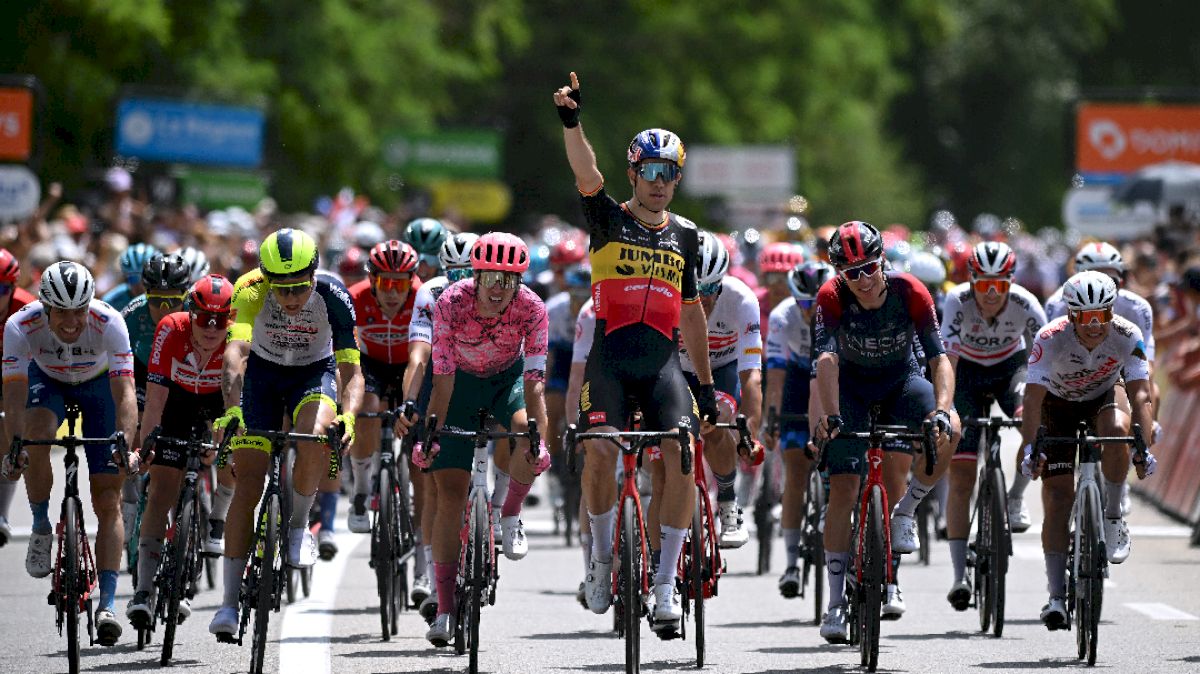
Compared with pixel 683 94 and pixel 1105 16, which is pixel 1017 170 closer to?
pixel 1105 16

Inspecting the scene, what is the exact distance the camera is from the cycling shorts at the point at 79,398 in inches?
495

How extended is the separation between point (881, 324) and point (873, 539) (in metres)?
1.11

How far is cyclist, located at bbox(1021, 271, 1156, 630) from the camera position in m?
12.6

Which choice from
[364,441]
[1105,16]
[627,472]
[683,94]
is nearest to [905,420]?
[627,472]

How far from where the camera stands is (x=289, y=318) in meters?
12.2

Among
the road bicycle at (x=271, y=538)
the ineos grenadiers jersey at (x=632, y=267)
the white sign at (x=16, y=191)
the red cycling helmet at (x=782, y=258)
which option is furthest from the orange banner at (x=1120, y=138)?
the road bicycle at (x=271, y=538)

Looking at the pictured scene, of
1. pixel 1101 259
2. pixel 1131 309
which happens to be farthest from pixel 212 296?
pixel 1101 259

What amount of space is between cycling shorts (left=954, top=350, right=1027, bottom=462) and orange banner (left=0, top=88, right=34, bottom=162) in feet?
51.0

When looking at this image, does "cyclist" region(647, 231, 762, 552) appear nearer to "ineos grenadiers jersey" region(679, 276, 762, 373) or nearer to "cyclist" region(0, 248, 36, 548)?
"ineos grenadiers jersey" region(679, 276, 762, 373)

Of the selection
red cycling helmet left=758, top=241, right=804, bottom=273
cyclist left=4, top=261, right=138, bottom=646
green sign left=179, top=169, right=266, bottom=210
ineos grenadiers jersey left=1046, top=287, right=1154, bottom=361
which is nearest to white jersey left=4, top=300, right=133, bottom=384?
cyclist left=4, top=261, right=138, bottom=646

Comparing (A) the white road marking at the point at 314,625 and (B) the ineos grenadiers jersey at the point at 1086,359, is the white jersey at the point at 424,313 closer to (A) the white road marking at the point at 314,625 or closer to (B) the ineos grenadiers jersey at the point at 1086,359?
(A) the white road marking at the point at 314,625

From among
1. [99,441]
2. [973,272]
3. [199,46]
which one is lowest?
[99,441]

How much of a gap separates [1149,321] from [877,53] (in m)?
46.3

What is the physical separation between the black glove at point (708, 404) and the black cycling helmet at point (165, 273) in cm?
345
